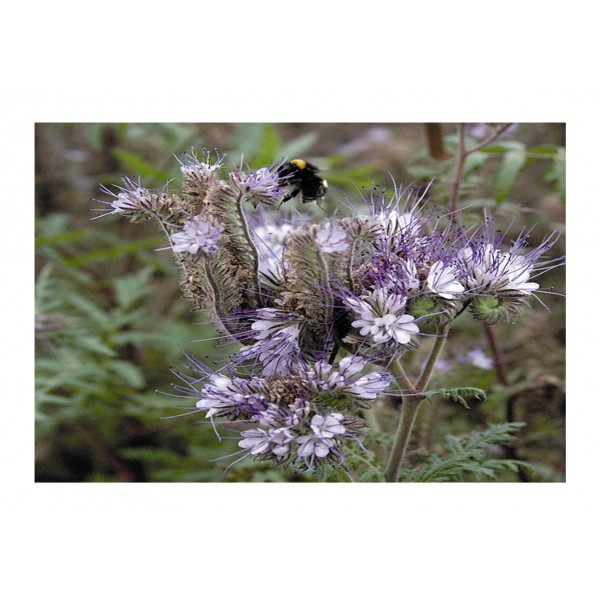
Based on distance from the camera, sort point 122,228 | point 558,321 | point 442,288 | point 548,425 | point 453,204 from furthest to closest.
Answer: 1. point 122,228
2. point 558,321
3. point 548,425
4. point 453,204
5. point 442,288

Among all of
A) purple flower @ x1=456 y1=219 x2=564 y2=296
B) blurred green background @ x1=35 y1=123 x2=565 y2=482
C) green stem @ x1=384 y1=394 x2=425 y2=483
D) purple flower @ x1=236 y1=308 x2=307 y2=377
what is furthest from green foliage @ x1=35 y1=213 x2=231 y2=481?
purple flower @ x1=456 y1=219 x2=564 y2=296

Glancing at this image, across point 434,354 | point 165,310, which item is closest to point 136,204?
point 434,354

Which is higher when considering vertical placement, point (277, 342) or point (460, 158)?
point (460, 158)

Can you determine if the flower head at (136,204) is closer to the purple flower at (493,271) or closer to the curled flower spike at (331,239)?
the curled flower spike at (331,239)

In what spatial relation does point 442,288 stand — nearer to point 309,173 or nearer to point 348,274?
point 348,274

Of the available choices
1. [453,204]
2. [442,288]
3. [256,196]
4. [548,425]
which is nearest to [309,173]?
[256,196]

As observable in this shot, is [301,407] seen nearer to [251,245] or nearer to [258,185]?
[251,245]
